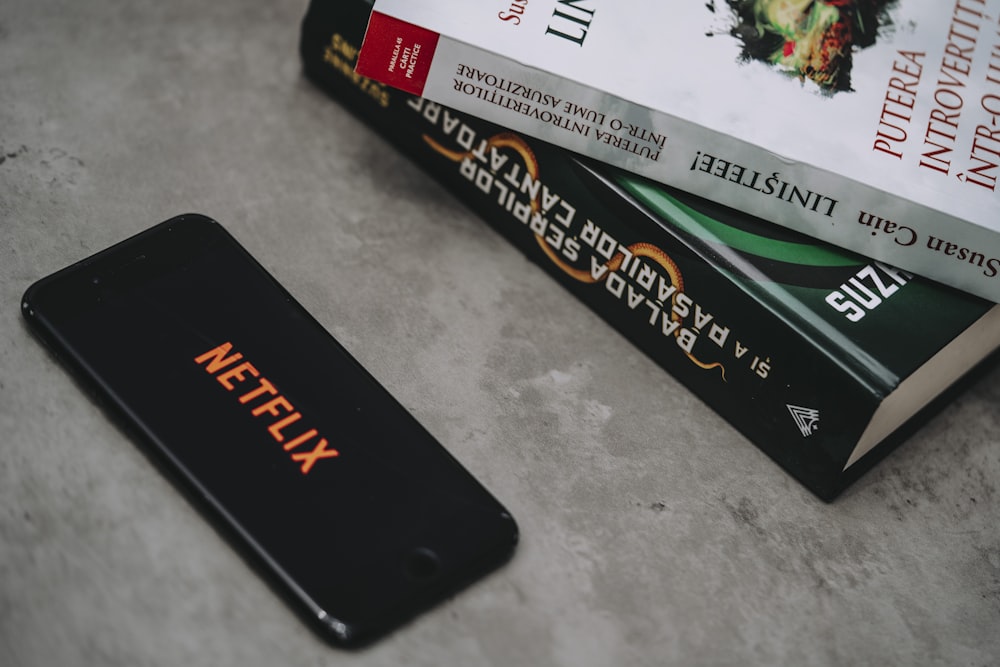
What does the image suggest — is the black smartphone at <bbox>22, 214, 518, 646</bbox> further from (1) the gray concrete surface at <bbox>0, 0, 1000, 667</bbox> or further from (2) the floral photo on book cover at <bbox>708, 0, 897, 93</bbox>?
(2) the floral photo on book cover at <bbox>708, 0, 897, 93</bbox>

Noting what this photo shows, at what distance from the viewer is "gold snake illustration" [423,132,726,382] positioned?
→ 1.70ft

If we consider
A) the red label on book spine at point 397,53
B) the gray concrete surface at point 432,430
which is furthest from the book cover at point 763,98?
the gray concrete surface at point 432,430

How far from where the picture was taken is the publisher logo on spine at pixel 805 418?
0.49 m

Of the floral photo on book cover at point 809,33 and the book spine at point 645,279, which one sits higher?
the floral photo on book cover at point 809,33

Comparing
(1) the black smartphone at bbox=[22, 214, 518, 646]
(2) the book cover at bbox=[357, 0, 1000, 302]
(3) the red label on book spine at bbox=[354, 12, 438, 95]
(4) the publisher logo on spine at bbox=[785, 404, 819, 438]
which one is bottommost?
(1) the black smartphone at bbox=[22, 214, 518, 646]

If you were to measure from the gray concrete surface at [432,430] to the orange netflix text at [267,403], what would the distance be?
5 cm

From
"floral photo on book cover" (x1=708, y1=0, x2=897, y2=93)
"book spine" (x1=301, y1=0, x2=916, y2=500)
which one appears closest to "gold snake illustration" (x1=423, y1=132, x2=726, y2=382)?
"book spine" (x1=301, y1=0, x2=916, y2=500)

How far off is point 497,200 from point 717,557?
26cm

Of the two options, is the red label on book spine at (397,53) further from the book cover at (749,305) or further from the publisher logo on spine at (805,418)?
the publisher logo on spine at (805,418)

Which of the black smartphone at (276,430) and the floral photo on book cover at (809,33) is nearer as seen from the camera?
the black smartphone at (276,430)

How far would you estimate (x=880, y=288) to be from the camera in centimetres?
50

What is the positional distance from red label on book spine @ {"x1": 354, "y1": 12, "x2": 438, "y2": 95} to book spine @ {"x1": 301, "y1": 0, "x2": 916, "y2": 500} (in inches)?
2.1

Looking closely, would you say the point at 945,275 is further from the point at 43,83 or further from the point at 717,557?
the point at 43,83

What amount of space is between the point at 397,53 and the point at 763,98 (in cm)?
21
